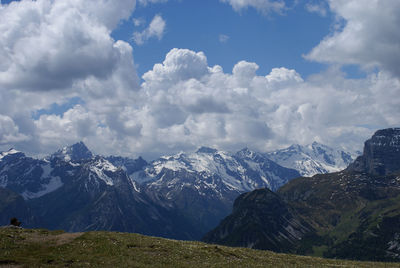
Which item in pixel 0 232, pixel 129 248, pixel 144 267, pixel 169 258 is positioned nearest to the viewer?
pixel 144 267

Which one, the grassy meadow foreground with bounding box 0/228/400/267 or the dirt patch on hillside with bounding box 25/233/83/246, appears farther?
the dirt patch on hillside with bounding box 25/233/83/246

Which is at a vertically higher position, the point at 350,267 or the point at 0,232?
the point at 0,232

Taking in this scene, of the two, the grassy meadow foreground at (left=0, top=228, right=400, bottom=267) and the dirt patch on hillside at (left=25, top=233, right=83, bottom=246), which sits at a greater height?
the dirt patch on hillside at (left=25, top=233, right=83, bottom=246)

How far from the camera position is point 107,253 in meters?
52.3

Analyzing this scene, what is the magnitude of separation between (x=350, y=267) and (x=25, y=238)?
53.6 meters

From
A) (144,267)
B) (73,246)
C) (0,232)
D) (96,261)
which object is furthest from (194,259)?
(0,232)

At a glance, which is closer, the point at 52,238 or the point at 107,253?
the point at 107,253

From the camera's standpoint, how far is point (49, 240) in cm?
5781

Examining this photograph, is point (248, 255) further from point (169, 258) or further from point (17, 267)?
point (17, 267)

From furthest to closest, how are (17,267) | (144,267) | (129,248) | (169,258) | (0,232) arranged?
1. (0,232)
2. (129,248)
3. (169,258)
4. (144,267)
5. (17,267)

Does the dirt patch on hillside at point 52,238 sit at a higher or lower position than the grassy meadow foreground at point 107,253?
higher

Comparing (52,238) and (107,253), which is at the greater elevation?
(52,238)

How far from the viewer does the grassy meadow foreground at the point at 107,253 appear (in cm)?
4791

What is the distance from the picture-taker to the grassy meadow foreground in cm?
4791
